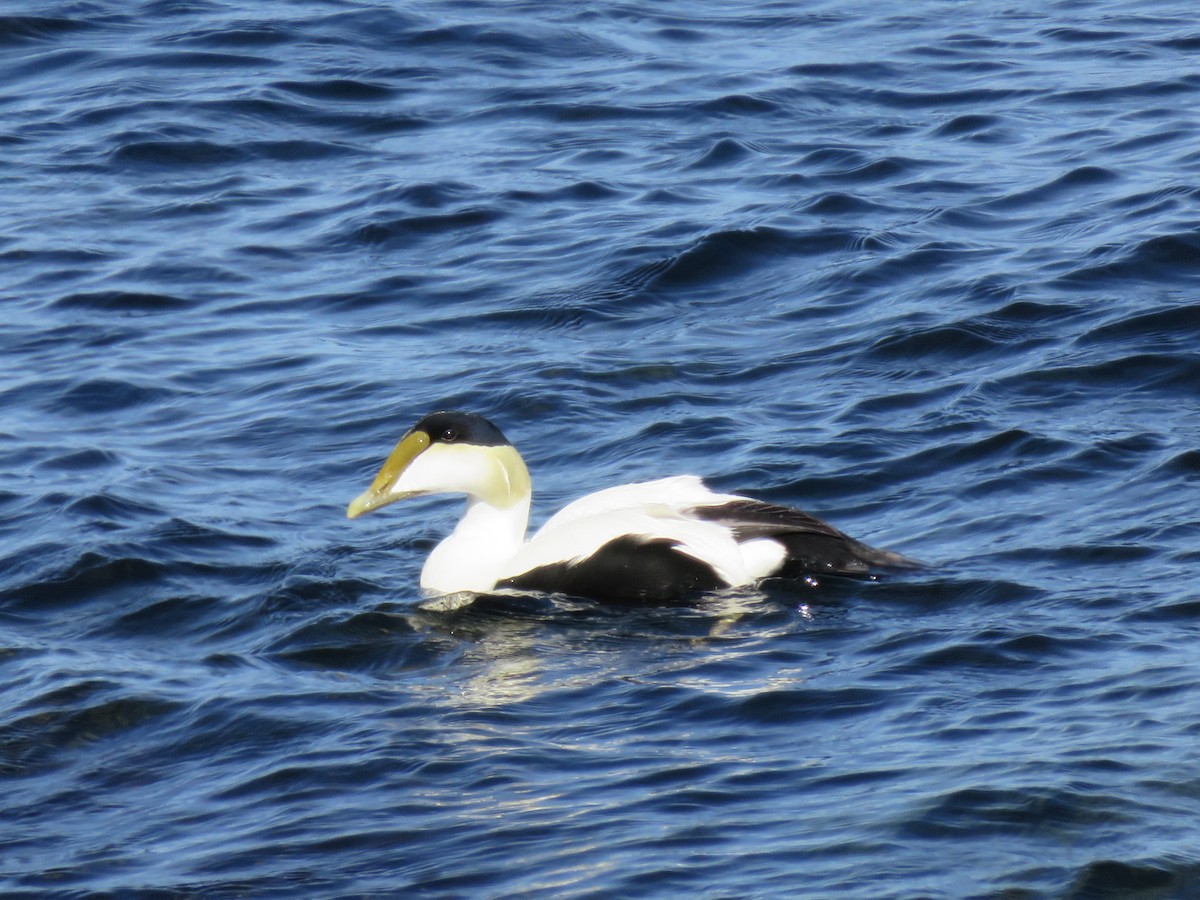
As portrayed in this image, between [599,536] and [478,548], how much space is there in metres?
0.54

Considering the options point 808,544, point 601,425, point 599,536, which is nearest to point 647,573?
point 599,536

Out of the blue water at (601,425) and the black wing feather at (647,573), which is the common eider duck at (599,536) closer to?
the black wing feather at (647,573)

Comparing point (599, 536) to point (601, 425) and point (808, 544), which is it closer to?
point (808, 544)

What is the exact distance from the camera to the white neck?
6.96 metres

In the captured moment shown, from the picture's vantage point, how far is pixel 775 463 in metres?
7.88

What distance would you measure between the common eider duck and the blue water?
0.12 meters

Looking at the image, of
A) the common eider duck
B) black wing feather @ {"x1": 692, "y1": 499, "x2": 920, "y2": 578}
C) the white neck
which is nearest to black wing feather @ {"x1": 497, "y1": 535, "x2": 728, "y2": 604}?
the common eider duck

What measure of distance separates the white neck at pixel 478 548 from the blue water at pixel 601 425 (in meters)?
0.17

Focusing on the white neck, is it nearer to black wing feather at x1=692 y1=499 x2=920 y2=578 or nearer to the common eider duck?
the common eider duck

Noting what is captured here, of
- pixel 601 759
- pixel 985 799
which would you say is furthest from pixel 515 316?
pixel 985 799

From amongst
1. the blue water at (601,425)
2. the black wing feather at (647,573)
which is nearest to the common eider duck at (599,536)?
the black wing feather at (647,573)

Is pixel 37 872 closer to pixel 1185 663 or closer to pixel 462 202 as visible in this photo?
pixel 1185 663

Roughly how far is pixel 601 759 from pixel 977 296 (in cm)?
473

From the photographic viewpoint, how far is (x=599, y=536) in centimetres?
675
